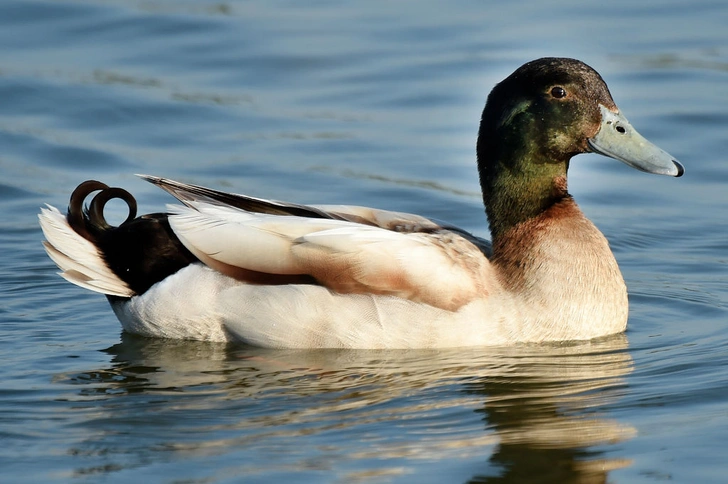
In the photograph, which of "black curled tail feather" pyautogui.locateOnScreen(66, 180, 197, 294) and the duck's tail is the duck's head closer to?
"black curled tail feather" pyautogui.locateOnScreen(66, 180, 197, 294)

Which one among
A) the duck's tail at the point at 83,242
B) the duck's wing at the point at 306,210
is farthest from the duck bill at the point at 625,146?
the duck's tail at the point at 83,242

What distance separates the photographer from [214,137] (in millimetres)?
12414

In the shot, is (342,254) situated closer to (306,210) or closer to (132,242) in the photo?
(306,210)

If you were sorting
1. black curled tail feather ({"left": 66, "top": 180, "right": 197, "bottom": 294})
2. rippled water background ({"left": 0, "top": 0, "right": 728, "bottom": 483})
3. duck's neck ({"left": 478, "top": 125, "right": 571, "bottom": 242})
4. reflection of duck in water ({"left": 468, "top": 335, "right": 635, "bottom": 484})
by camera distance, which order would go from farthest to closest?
duck's neck ({"left": 478, "top": 125, "right": 571, "bottom": 242}) → black curled tail feather ({"left": 66, "top": 180, "right": 197, "bottom": 294}) → rippled water background ({"left": 0, "top": 0, "right": 728, "bottom": 483}) → reflection of duck in water ({"left": 468, "top": 335, "right": 635, "bottom": 484})

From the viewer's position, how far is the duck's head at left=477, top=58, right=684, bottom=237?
794 centimetres

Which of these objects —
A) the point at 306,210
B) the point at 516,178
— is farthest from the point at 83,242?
the point at 516,178

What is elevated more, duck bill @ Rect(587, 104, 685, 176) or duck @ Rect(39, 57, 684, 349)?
duck bill @ Rect(587, 104, 685, 176)

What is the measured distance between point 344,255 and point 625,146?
1848 millimetres

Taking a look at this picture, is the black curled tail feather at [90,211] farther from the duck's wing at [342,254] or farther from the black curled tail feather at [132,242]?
the duck's wing at [342,254]

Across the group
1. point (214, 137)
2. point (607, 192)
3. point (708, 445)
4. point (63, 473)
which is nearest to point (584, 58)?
point (607, 192)

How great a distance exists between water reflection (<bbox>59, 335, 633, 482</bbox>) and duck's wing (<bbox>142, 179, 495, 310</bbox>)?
382 mm

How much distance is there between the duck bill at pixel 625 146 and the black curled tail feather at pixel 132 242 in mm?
2499

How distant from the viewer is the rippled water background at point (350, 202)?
243 inches

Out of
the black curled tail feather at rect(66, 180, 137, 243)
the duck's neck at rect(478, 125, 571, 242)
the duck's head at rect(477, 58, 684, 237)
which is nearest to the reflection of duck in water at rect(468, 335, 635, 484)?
the duck's neck at rect(478, 125, 571, 242)
